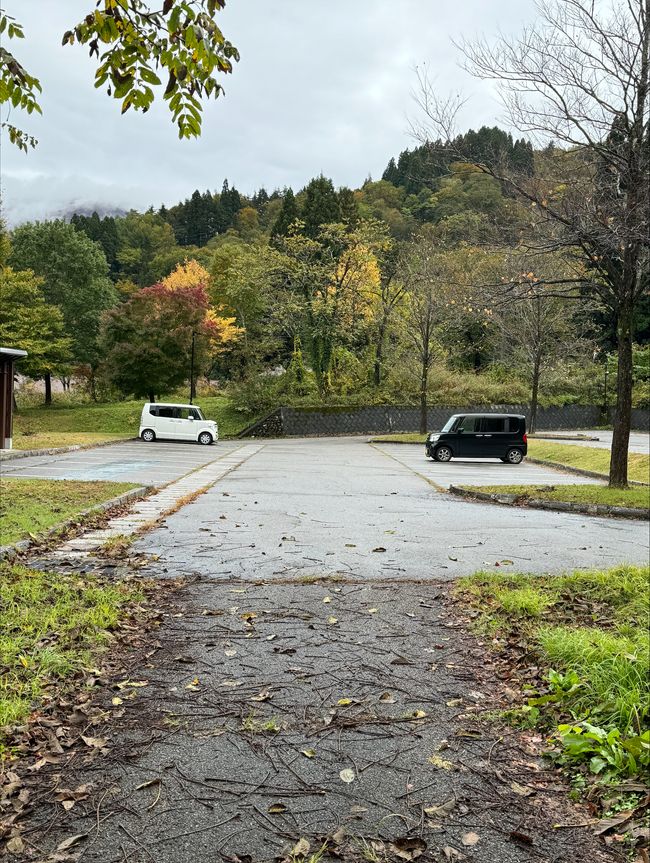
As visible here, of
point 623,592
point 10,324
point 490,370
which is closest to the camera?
point 623,592

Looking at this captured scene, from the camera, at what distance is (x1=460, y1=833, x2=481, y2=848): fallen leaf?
7.91ft

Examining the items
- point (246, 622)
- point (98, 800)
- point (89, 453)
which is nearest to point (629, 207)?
point (246, 622)

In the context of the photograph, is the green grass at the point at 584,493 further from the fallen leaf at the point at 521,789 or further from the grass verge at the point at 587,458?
the fallen leaf at the point at 521,789

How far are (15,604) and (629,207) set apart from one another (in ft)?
36.6

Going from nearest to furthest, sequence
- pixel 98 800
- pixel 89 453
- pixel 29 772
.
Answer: pixel 98 800, pixel 29 772, pixel 89 453

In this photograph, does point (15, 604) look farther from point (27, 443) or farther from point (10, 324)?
point (10, 324)

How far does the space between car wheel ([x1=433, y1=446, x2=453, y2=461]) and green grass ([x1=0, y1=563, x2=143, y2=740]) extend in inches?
717

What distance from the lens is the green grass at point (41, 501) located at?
26.2 feet

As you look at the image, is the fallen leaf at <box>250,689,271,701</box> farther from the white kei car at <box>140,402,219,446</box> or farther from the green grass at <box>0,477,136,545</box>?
the white kei car at <box>140,402,219,446</box>

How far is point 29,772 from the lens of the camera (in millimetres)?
2877

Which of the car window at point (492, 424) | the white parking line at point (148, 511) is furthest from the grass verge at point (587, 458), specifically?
the white parking line at point (148, 511)

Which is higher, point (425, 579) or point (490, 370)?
point (490, 370)

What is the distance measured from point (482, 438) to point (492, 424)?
585mm

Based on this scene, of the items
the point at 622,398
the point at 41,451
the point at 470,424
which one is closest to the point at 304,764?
the point at 622,398
